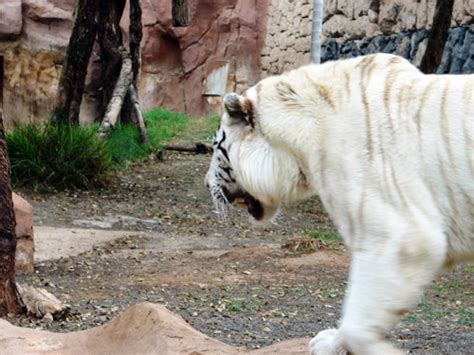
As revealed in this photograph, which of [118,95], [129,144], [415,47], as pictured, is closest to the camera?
[118,95]

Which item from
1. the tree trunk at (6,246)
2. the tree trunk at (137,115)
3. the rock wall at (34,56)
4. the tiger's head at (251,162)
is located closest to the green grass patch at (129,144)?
the tree trunk at (137,115)

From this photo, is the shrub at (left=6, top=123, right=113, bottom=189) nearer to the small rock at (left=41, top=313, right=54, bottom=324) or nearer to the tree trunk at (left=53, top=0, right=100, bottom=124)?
the tree trunk at (left=53, top=0, right=100, bottom=124)

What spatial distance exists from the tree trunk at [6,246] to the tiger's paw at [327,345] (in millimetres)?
2222

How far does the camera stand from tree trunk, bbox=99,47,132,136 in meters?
11.4

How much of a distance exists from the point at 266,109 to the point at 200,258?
3766 mm

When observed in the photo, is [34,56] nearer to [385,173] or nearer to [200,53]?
[200,53]

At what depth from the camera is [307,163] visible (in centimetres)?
324

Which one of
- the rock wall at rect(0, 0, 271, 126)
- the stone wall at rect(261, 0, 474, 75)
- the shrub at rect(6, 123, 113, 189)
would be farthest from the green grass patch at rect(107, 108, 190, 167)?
the rock wall at rect(0, 0, 271, 126)

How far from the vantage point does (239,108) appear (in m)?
3.46

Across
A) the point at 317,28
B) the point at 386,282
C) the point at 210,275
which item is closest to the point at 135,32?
the point at 317,28

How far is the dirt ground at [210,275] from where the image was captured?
4859mm

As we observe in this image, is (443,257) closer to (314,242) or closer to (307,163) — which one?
(307,163)

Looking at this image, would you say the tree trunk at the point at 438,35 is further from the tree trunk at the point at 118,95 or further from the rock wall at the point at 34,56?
the rock wall at the point at 34,56

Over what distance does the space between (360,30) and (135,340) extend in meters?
11.9
